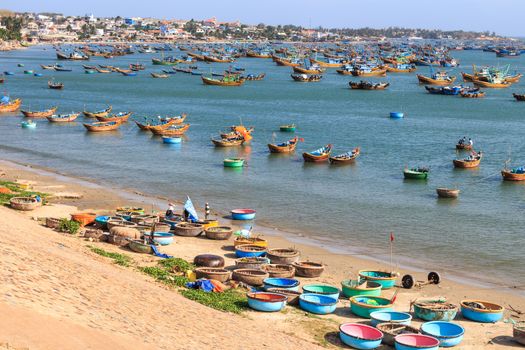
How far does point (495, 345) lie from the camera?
1922 centimetres

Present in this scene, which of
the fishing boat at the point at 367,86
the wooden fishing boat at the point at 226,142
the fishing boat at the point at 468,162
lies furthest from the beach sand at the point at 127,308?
the fishing boat at the point at 367,86

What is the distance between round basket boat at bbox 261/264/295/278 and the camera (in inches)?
916

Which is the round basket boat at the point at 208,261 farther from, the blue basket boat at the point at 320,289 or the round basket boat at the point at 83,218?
the round basket boat at the point at 83,218

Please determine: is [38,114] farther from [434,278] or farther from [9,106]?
[434,278]

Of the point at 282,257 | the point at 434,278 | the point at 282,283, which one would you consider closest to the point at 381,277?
the point at 434,278

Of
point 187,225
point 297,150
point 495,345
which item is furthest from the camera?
point 297,150

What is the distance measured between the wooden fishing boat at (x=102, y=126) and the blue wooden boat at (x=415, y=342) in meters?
45.0

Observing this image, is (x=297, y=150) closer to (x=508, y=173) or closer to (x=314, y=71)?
(x=508, y=173)

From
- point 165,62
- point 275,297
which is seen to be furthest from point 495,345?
point 165,62

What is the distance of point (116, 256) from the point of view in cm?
2406

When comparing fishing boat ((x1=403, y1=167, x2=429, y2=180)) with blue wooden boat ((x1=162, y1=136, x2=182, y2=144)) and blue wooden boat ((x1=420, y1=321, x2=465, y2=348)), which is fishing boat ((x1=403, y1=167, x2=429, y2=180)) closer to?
blue wooden boat ((x1=162, y1=136, x2=182, y2=144))

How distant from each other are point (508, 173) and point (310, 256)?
18380 mm

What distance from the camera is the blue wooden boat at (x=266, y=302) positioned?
20422mm

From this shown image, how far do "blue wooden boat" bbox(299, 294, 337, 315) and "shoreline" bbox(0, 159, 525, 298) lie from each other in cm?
557
